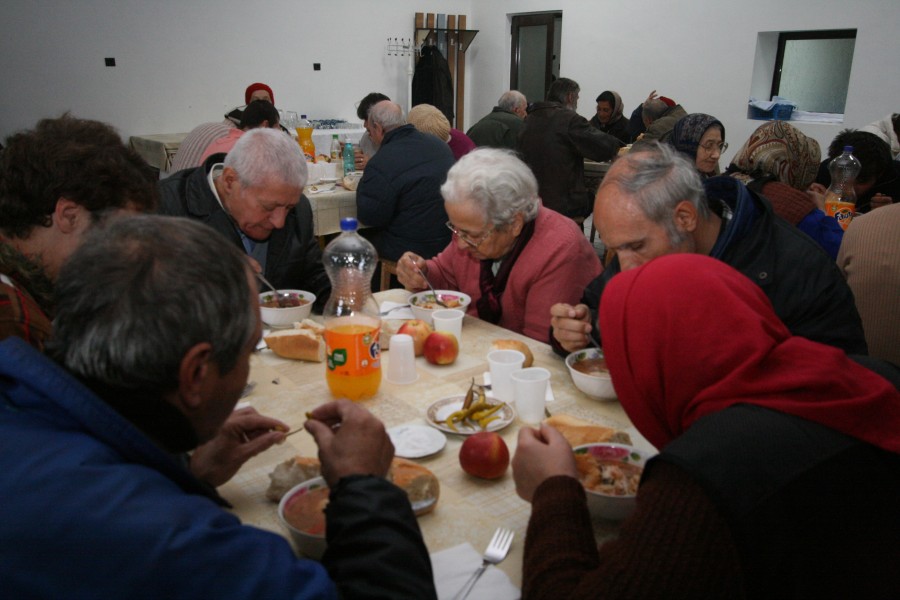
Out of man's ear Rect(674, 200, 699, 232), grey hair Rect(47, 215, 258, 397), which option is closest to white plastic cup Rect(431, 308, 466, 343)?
man's ear Rect(674, 200, 699, 232)

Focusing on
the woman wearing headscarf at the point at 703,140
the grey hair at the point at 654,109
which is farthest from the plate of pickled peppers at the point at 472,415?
the grey hair at the point at 654,109

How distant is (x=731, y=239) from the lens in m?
1.93

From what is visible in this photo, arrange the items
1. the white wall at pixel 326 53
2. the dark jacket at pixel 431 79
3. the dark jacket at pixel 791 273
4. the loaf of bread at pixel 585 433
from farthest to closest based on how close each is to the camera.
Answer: the dark jacket at pixel 431 79 → the white wall at pixel 326 53 → the dark jacket at pixel 791 273 → the loaf of bread at pixel 585 433

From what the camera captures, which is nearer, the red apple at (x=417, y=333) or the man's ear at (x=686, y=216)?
the man's ear at (x=686, y=216)

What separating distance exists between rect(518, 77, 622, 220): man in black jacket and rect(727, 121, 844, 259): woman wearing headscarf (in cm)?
263

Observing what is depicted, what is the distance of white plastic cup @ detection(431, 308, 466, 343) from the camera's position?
85.8 inches

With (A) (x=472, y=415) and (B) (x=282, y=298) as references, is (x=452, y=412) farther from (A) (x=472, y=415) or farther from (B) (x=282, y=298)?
(B) (x=282, y=298)

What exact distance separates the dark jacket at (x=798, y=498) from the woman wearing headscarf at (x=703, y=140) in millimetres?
3824

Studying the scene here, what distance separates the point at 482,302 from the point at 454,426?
1215 millimetres

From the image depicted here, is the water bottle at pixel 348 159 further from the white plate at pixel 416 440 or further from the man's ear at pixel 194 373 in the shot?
the man's ear at pixel 194 373

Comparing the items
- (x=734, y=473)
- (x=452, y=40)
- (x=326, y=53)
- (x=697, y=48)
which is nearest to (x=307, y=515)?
(x=734, y=473)

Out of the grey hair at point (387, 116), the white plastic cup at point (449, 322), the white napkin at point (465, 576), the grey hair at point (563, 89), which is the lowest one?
the white napkin at point (465, 576)

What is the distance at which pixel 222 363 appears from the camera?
0.94 metres

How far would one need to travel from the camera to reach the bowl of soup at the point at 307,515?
1142 millimetres
